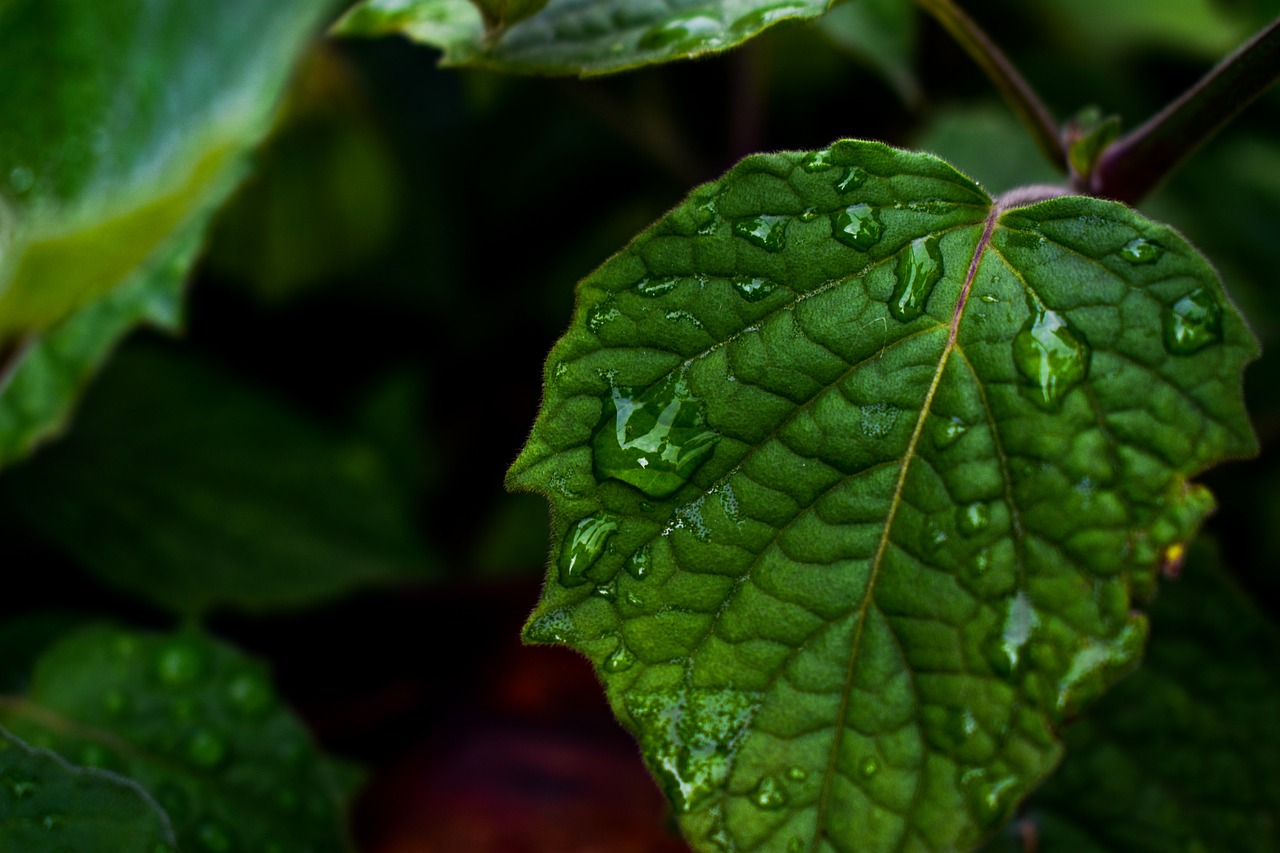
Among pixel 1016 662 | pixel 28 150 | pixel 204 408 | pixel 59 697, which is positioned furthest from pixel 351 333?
pixel 1016 662

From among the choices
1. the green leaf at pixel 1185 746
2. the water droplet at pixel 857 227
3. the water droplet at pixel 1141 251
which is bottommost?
the green leaf at pixel 1185 746

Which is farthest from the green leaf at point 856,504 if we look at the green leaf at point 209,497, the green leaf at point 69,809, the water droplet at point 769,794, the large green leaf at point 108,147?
the green leaf at point 209,497

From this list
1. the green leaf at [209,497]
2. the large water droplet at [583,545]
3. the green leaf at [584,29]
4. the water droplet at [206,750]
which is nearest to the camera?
the large water droplet at [583,545]

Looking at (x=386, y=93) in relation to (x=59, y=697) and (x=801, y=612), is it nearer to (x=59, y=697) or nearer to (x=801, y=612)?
(x=59, y=697)

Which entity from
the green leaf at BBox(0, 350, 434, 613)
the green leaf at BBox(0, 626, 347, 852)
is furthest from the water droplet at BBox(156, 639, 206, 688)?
the green leaf at BBox(0, 350, 434, 613)

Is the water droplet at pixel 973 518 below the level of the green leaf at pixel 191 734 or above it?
above

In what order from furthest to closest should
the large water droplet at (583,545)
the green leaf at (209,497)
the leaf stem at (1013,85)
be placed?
the green leaf at (209,497) → the leaf stem at (1013,85) → the large water droplet at (583,545)

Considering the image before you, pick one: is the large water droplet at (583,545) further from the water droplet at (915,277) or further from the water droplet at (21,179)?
the water droplet at (21,179)
